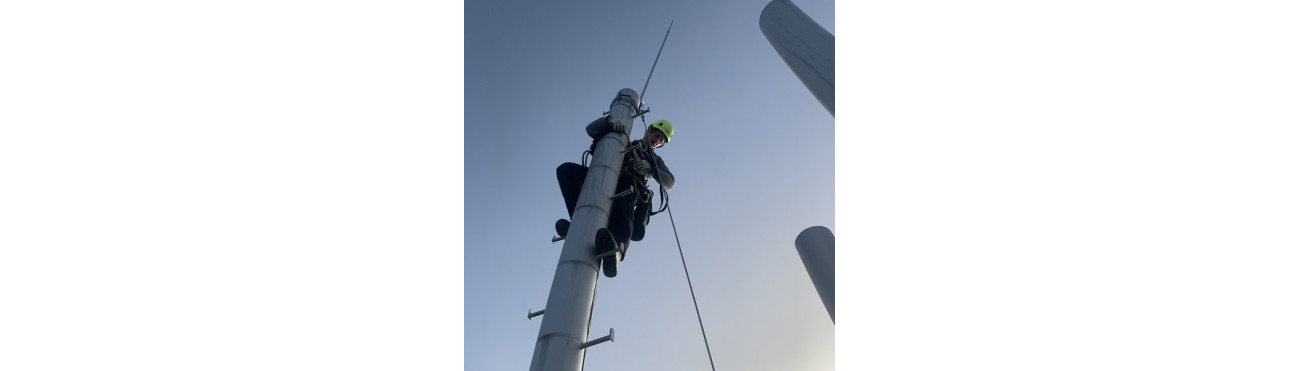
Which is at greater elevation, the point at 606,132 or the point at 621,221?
the point at 606,132

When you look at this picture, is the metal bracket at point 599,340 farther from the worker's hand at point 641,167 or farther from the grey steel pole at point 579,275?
the worker's hand at point 641,167

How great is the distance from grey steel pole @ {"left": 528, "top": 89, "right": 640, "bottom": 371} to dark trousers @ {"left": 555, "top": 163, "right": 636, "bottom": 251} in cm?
24

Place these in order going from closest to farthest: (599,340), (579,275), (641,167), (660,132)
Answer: (599,340) < (579,275) < (641,167) < (660,132)

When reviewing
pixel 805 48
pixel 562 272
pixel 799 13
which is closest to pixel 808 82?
pixel 805 48

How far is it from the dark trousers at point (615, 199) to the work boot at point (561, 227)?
106 mm

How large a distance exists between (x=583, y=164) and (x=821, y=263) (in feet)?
12.5

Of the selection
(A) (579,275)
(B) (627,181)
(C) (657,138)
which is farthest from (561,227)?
(C) (657,138)

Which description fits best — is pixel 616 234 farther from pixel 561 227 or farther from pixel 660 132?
pixel 660 132

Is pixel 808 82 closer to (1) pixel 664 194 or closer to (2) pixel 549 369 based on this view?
(2) pixel 549 369

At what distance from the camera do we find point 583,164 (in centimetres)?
673

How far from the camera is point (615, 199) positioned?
6.05 m

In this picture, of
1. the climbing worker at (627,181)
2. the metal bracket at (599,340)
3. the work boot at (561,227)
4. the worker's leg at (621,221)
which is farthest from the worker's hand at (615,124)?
the metal bracket at (599,340)

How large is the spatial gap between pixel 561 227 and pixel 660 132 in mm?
2404

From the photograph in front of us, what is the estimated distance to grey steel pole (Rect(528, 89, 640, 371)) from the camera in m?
4.21
